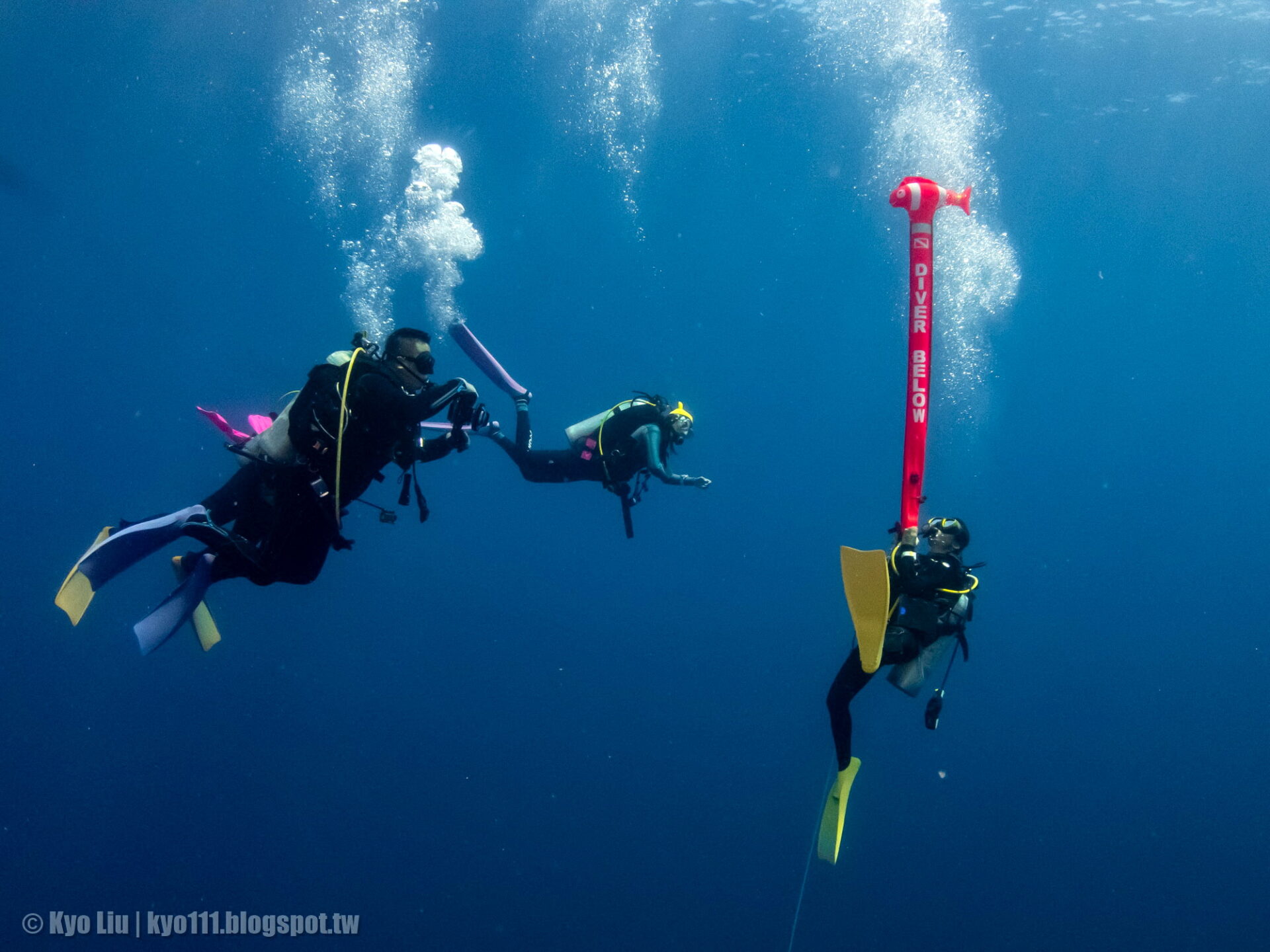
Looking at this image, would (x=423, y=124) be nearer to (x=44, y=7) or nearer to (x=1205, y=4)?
(x=44, y=7)

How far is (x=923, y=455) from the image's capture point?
17.1 feet

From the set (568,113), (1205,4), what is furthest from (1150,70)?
(568,113)

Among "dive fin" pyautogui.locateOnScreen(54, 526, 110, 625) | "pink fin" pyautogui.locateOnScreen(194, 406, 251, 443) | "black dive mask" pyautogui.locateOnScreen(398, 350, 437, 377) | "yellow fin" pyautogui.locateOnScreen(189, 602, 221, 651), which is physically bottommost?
"yellow fin" pyautogui.locateOnScreen(189, 602, 221, 651)

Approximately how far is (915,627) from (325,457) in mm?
4125

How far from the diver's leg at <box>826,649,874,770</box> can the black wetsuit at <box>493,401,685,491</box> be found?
2560 millimetres

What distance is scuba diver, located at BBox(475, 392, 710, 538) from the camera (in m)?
7.17

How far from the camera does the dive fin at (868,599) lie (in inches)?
188

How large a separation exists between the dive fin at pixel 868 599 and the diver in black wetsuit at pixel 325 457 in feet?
9.45

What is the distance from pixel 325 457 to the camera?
14.8 feet

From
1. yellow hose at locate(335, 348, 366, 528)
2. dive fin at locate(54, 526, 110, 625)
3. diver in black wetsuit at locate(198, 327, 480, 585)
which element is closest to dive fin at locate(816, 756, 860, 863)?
diver in black wetsuit at locate(198, 327, 480, 585)

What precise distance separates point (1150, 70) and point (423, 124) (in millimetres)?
28431

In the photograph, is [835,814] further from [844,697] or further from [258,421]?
[258,421]

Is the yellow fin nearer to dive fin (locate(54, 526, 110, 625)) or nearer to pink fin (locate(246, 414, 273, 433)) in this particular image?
dive fin (locate(54, 526, 110, 625))

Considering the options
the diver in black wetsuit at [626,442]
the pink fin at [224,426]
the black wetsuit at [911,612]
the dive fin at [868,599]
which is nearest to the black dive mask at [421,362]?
the pink fin at [224,426]
